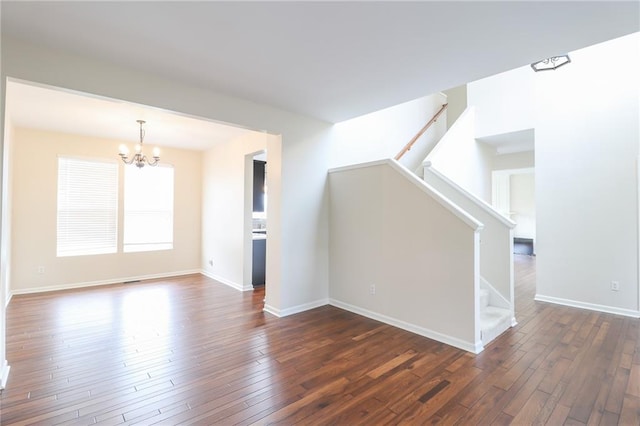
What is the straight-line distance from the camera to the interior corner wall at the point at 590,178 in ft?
13.0

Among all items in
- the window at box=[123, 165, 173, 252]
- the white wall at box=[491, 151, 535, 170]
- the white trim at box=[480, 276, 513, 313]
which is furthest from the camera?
the white wall at box=[491, 151, 535, 170]

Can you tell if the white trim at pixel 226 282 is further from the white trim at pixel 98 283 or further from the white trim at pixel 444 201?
the white trim at pixel 444 201

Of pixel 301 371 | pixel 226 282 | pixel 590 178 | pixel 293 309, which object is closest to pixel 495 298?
pixel 590 178

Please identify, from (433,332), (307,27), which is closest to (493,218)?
(433,332)

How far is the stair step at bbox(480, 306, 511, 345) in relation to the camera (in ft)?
10.2

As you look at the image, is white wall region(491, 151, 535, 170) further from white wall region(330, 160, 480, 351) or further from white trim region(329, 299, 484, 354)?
white trim region(329, 299, 484, 354)

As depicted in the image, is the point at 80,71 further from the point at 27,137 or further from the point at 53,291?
the point at 53,291

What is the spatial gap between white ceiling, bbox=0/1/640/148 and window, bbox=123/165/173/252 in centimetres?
369

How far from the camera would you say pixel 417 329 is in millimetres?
3342

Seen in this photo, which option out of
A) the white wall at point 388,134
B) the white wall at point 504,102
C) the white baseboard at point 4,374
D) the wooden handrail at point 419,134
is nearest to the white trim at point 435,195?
the white wall at point 388,134

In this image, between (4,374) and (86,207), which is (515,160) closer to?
(4,374)

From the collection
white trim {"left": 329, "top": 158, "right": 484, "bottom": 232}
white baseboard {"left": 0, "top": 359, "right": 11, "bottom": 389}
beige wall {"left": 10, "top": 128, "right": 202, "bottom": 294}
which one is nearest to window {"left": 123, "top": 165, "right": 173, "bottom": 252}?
beige wall {"left": 10, "top": 128, "right": 202, "bottom": 294}

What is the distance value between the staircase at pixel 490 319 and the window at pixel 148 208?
576 centimetres

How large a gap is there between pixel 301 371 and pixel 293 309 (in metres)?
1.50
